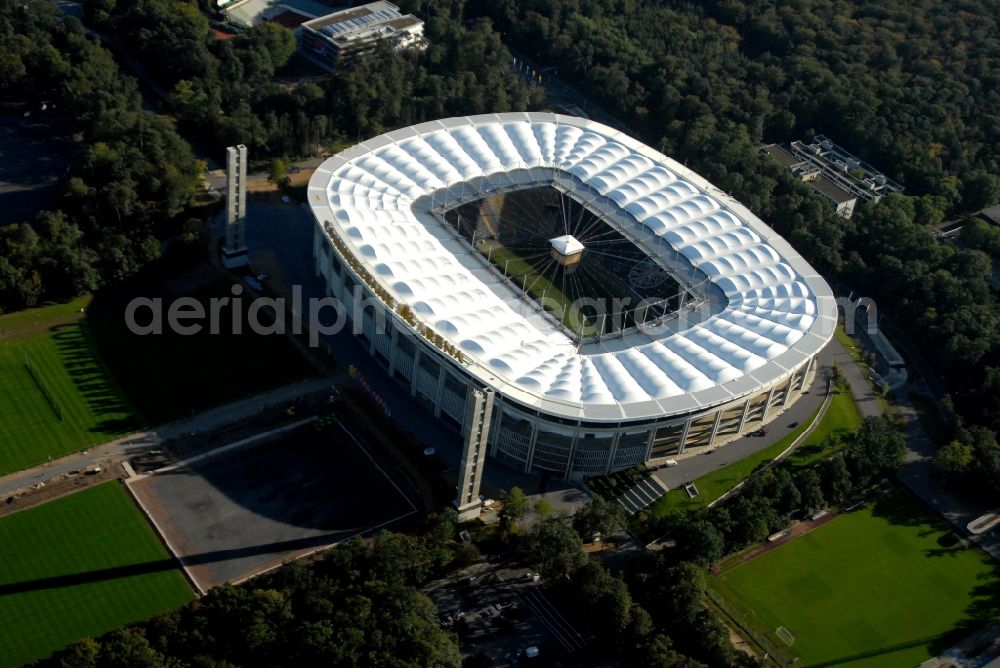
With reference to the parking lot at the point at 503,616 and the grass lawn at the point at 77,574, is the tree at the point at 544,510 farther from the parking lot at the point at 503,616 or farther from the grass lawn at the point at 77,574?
the grass lawn at the point at 77,574

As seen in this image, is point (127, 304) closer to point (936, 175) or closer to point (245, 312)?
point (245, 312)

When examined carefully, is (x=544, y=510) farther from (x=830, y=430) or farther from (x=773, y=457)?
(x=830, y=430)

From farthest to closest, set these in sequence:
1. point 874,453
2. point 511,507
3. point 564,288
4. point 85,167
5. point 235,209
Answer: point 85,167, point 235,209, point 564,288, point 874,453, point 511,507

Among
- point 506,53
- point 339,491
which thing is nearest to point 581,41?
point 506,53

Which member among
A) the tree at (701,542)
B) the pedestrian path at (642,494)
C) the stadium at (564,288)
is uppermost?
the stadium at (564,288)

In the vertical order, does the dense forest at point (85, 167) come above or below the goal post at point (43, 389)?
above

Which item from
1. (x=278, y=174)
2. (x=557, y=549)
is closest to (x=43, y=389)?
(x=278, y=174)

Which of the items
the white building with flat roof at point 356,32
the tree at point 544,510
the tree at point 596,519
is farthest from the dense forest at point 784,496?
the white building with flat roof at point 356,32
